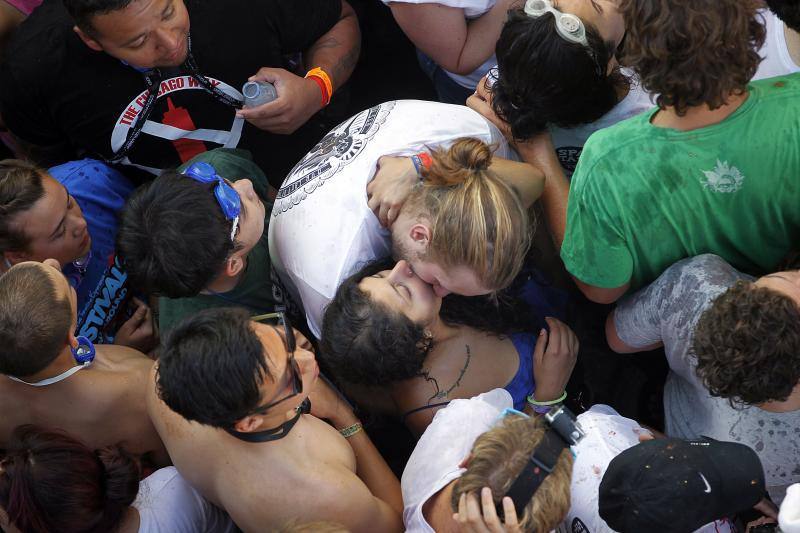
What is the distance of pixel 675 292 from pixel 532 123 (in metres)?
A: 0.77

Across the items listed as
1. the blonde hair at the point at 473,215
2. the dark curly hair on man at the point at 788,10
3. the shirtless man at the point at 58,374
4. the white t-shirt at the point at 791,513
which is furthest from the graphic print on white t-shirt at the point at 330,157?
the white t-shirt at the point at 791,513

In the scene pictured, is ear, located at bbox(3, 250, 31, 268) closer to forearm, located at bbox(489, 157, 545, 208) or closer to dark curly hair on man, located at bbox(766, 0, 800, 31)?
forearm, located at bbox(489, 157, 545, 208)

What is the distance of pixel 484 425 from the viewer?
188 centimetres

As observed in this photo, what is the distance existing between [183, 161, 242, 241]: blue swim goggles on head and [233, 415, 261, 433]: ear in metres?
0.64

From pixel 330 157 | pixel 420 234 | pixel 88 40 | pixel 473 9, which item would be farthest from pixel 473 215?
pixel 88 40

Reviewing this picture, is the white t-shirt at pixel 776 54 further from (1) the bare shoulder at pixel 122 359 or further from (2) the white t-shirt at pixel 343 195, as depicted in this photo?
(1) the bare shoulder at pixel 122 359

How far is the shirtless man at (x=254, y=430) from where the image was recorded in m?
1.70

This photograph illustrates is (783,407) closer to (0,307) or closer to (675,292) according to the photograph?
(675,292)

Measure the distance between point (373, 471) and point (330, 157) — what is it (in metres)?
1.04

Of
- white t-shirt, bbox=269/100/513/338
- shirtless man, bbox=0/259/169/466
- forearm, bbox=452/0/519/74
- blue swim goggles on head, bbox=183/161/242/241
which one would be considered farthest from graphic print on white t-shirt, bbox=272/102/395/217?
shirtless man, bbox=0/259/169/466

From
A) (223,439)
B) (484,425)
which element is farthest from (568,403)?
(223,439)

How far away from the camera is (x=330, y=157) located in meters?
2.24

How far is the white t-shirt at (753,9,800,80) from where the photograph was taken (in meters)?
2.05

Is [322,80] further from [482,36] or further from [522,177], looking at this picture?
[522,177]
